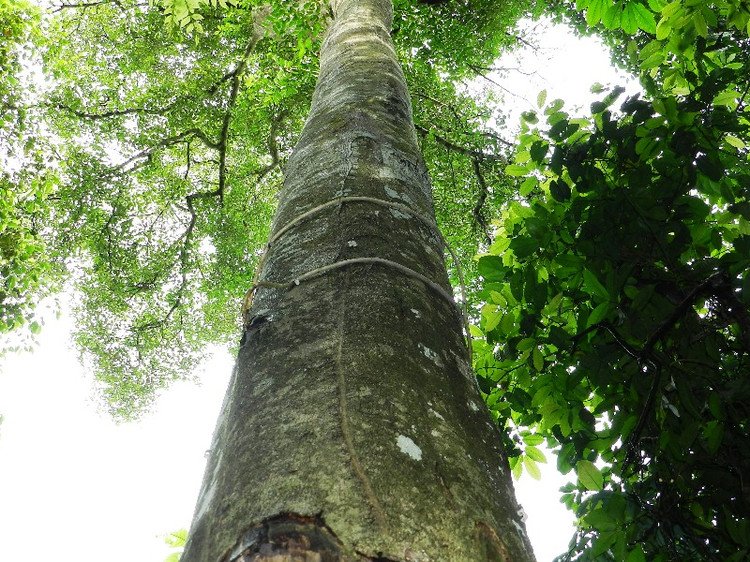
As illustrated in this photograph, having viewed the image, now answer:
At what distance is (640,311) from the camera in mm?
1807

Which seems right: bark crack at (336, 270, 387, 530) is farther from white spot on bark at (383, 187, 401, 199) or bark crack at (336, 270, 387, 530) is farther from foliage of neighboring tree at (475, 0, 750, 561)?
foliage of neighboring tree at (475, 0, 750, 561)

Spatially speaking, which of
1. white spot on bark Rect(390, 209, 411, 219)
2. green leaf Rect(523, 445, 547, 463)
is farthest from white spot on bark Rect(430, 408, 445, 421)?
green leaf Rect(523, 445, 547, 463)

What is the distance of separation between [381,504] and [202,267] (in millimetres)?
9675

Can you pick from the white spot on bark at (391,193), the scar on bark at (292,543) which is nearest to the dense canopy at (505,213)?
the white spot on bark at (391,193)

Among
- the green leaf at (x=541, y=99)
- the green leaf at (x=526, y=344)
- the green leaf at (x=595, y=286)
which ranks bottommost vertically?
the green leaf at (x=526, y=344)

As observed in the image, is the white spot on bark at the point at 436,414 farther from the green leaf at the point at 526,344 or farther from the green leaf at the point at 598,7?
the green leaf at the point at 598,7

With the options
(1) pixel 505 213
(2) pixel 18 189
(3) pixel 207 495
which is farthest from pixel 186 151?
(3) pixel 207 495

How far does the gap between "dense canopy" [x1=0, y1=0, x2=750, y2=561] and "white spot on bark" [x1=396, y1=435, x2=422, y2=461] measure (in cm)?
85

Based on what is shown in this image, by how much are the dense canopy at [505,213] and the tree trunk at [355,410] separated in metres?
0.66

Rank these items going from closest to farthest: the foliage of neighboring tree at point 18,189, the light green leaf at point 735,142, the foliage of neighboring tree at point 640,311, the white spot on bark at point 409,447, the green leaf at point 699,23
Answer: the white spot on bark at point 409,447 → the foliage of neighboring tree at point 640,311 → the green leaf at point 699,23 → the light green leaf at point 735,142 → the foliage of neighboring tree at point 18,189

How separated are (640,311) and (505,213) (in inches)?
38.9

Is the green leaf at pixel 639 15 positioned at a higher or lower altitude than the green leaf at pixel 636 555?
higher

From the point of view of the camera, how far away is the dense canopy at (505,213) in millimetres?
1810

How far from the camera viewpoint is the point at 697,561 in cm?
172
